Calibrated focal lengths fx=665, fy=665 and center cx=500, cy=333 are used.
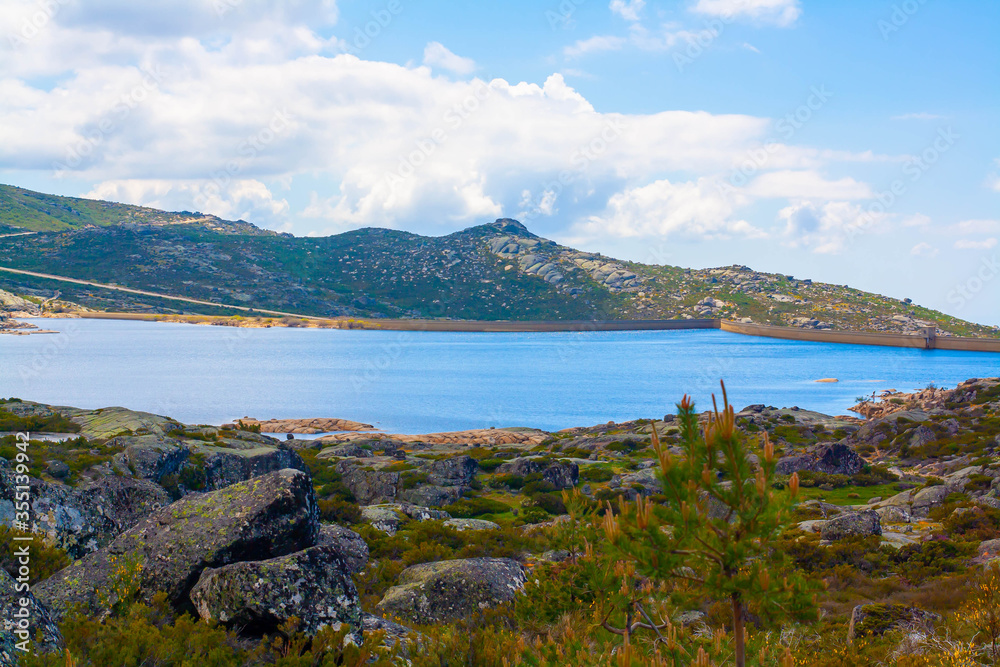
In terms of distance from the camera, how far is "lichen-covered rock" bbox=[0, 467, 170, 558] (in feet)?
35.4

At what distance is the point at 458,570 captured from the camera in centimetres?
1156

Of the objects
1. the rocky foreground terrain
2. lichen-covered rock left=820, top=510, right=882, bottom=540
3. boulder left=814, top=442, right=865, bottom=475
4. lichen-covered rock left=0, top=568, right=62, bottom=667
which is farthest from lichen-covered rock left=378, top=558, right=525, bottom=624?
boulder left=814, top=442, right=865, bottom=475

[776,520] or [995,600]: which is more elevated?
[776,520]

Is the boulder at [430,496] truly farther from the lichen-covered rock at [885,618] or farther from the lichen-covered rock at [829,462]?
the lichen-covered rock at [885,618]

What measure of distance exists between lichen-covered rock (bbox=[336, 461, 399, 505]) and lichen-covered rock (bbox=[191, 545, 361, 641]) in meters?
16.9

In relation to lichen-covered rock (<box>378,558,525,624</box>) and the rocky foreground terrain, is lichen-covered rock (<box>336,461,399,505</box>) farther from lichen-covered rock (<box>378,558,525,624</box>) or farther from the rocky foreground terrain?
lichen-covered rock (<box>378,558,525,624</box>)

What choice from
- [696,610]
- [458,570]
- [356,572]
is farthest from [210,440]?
[696,610]

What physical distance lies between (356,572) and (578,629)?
604 centimetres

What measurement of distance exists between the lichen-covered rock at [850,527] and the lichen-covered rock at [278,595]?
14.0 m

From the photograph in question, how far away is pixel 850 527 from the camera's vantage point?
683 inches

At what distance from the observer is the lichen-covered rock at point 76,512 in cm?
1079

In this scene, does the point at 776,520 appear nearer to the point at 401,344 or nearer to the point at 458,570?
the point at 458,570

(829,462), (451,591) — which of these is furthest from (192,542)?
(829,462)

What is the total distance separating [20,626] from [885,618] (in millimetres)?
11764
